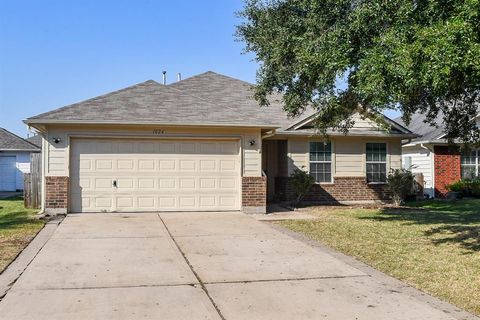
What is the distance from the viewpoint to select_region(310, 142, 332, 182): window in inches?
763

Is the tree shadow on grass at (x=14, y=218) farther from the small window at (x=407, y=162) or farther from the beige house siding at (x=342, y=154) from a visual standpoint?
the small window at (x=407, y=162)

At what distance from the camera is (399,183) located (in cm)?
1898

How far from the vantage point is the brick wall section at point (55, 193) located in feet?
46.5

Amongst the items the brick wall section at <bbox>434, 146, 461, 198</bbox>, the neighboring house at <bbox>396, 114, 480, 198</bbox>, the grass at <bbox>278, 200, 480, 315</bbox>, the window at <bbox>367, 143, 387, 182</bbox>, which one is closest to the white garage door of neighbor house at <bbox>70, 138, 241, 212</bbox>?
the grass at <bbox>278, 200, 480, 315</bbox>

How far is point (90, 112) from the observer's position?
14656mm

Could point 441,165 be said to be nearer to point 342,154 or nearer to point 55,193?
point 342,154

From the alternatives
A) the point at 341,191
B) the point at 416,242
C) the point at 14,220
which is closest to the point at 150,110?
the point at 14,220

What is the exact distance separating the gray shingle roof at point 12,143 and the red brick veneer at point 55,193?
1683 cm

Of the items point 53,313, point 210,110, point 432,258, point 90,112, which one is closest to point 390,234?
point 432,258

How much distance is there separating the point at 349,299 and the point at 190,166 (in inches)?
381

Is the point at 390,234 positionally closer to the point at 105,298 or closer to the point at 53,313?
the point at 105,298

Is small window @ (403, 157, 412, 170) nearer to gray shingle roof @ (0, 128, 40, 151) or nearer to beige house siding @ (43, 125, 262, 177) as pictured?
beige house siding @ (43, 125, 262, 177)

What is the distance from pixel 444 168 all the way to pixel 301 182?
8.62m

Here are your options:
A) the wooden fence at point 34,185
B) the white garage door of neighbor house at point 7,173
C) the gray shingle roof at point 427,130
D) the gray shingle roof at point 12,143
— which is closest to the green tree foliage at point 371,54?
the wooden fence at point 34,185
